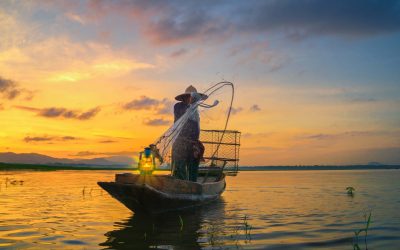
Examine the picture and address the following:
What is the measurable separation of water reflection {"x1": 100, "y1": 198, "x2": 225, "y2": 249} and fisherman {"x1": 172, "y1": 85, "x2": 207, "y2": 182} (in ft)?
5.96

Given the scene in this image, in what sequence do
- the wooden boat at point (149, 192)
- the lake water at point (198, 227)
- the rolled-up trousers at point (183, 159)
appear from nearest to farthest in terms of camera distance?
the lake water at point (198, 227) → the wooden boat at point (149, 192) → the rolled-up trousers at point (183, 159)

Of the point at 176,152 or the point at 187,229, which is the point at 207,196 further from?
the point at 187,229

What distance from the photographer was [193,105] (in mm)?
14297

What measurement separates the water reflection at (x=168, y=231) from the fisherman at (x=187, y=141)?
5.96 feet

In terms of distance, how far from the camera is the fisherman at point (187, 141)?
14.7m

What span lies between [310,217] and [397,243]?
4.51 meters

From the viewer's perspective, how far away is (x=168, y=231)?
35.2 ft

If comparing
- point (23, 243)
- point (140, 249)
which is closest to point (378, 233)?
point (140, 249)

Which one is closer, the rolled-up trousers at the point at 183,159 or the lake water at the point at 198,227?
the lake water at the point at 198,227

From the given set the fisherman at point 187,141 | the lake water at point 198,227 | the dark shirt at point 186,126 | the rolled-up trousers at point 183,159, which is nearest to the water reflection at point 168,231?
the lake water at point 198,227

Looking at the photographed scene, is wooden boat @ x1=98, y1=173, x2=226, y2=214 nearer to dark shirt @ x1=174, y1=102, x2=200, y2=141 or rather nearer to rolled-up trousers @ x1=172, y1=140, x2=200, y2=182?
rolled-up trousers @ x1=172, y1=140, x2=200, y2=182

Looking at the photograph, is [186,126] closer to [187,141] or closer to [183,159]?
[187,141]

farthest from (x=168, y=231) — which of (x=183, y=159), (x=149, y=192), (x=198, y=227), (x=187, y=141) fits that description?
(x=183, y=159)

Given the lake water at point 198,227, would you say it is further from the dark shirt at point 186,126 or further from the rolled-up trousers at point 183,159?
the dark shirt at point 186,126
